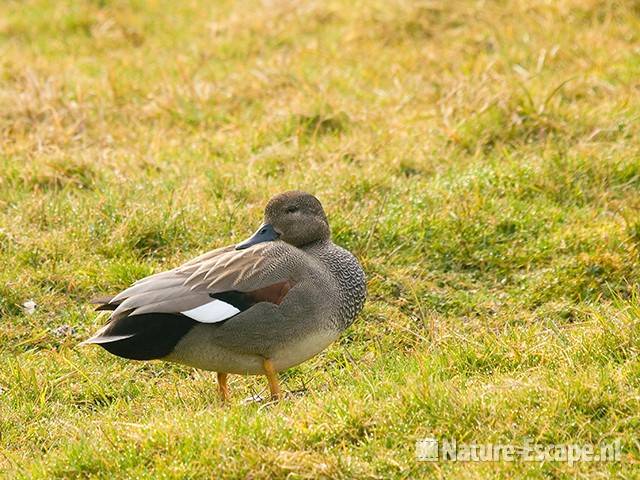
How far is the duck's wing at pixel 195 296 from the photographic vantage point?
4.33m

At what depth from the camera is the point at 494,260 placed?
5883mm

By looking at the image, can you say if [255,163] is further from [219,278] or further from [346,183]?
[219,278]

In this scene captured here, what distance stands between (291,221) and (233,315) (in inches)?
27.1

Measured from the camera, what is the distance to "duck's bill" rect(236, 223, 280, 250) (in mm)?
4857

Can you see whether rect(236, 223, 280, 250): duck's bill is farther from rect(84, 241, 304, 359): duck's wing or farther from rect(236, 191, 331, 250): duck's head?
rect(84, 241, 304, 359): duck's wing

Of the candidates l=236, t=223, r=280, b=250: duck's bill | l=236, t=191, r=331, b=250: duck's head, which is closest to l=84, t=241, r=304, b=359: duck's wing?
l=236, t=223, r=280, b=250: duck's bill

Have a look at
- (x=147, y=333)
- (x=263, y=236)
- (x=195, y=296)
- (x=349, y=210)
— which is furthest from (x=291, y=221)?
(x=349, y=210)

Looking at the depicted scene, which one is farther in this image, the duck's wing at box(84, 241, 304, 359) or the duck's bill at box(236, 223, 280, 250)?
the duck's bill at box(236, 223, 280, 250)

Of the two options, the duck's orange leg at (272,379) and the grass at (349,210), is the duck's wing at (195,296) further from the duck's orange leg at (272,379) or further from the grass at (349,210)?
the grass at (349,210)

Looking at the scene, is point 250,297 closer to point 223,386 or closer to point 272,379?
point 272,379

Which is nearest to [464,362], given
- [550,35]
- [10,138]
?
[10,138]

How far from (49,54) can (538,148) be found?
4290mm

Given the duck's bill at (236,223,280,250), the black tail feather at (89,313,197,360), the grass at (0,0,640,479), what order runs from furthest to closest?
1. the duck's bill at (236,223,280,250)
2. the black tail feather at (89,313,197,360)
3. the grass at (0,0,640,479)

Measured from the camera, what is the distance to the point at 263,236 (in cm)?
492
